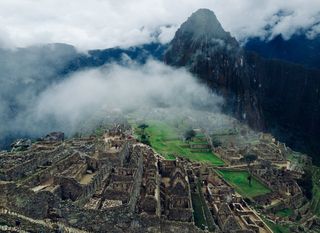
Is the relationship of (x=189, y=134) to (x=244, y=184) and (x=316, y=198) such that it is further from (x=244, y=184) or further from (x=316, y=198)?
(x=316, y=198)

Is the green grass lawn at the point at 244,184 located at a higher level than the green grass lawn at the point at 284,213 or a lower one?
higher

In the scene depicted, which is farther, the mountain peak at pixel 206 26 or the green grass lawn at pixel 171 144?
the mountain peak at pixel 206 26

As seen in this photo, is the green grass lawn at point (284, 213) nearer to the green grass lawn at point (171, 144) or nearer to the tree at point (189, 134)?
the green grass lawn at point (171, 144)

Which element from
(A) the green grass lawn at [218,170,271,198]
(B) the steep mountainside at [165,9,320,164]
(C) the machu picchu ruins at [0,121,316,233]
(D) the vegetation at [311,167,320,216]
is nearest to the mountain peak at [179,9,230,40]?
(B) the steep mountainside at [165,9,320,164]

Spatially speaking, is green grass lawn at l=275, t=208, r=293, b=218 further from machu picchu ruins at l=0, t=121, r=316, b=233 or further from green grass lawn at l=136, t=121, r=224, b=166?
green grass lawn at l=136, t=121, r=224, b=166

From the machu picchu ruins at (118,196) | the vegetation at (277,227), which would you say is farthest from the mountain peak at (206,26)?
the vegetation at (277,227)

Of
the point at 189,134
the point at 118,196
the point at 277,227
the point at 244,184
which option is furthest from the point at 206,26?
the point at 118,196

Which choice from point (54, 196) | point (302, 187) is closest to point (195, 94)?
point (302, 187)
